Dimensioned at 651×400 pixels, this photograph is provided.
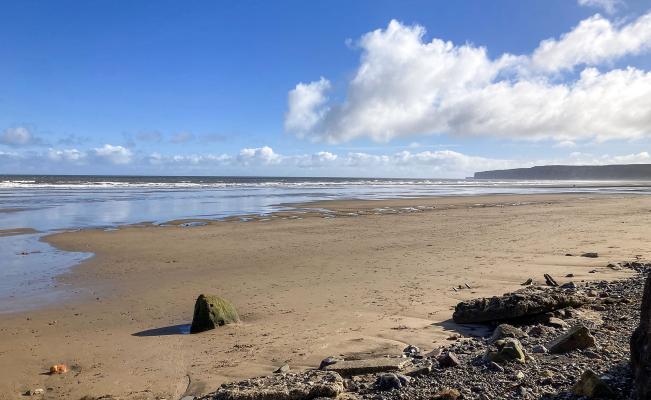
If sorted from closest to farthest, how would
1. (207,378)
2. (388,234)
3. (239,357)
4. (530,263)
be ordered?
(207,378) < (239,357) < (530,263) < (388,234)

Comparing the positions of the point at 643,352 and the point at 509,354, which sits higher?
the point at 643,352

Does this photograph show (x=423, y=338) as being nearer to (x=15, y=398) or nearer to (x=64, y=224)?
(x=15, y=398)

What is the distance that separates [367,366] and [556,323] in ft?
8.54

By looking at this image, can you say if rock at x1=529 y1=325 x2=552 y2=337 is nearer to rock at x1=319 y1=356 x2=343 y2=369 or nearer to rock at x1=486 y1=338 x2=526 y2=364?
rock at x1=486 y1=338 x2=526 y2=364

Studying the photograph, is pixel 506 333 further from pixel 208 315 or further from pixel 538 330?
pixel 208 315

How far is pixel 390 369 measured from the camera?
4.81 meters

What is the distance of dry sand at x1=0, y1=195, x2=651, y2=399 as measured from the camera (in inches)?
222

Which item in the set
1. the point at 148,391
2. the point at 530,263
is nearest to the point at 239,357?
the point at 148,391

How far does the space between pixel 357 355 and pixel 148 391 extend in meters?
2.26

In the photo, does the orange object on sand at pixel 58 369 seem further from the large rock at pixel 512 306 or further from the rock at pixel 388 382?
the large rock at pixel 512 306

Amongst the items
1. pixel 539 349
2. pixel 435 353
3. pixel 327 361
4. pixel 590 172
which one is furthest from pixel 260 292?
pixel 590 172

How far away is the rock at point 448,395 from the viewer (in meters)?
4.00

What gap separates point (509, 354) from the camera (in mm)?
4621

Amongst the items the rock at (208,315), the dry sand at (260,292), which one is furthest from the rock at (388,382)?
the rock at (208,315)
